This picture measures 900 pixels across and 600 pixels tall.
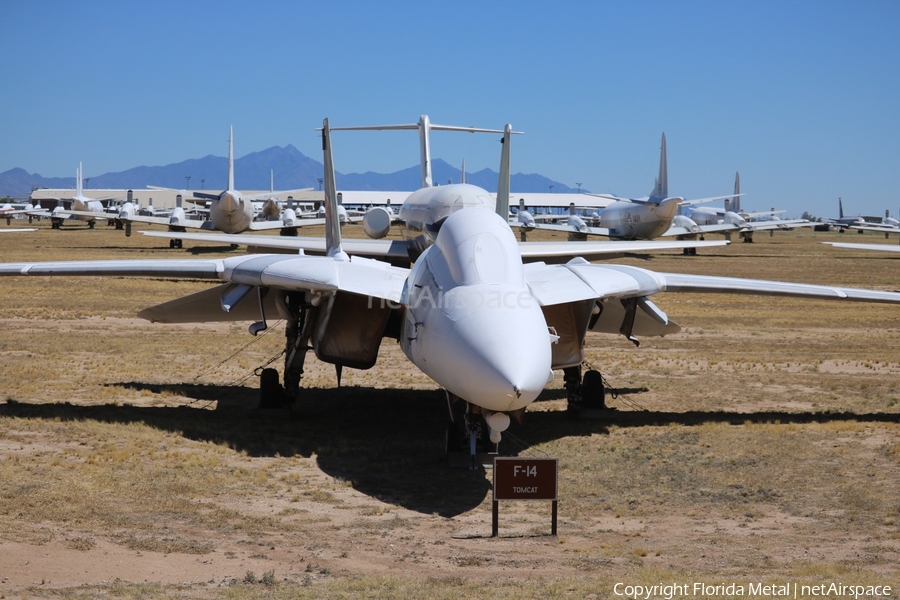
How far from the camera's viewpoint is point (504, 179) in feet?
60.5

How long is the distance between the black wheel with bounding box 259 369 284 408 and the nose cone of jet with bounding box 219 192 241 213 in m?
41.8

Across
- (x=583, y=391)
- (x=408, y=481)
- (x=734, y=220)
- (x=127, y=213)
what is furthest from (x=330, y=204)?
(x=734, y=220)

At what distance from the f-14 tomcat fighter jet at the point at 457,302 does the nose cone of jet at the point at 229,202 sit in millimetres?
39264

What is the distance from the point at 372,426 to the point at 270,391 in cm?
219

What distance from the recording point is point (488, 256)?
1183 cm

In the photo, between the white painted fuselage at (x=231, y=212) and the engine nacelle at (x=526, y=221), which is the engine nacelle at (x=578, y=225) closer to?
the engine nacelle at (x=526, y=221)

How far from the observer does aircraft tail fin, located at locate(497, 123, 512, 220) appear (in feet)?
58.2

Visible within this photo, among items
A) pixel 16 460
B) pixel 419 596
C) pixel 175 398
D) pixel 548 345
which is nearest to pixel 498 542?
→ pixel 419 596

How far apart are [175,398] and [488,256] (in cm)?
775

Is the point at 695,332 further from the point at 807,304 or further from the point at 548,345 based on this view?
the point at 548,345

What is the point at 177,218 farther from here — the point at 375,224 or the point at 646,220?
the point at 375,224

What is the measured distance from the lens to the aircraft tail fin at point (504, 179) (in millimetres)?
17750

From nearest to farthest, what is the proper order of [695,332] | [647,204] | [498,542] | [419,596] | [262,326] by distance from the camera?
[419,596] → [498,542] → [262,326] → [695,332] → [647,204]

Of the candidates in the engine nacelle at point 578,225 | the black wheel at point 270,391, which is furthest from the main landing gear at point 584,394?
the engine nacelle at point 578,225
